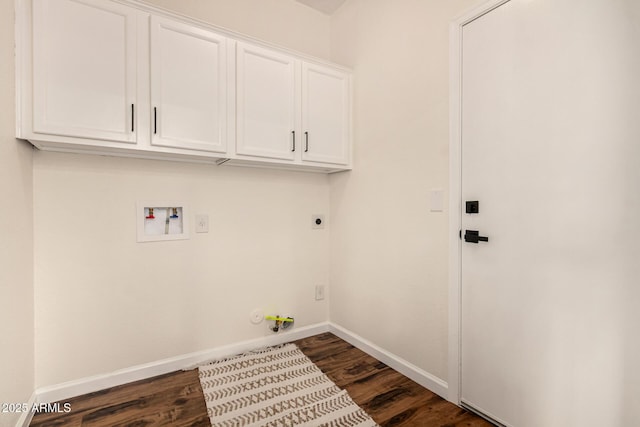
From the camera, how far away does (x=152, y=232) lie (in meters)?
1.96

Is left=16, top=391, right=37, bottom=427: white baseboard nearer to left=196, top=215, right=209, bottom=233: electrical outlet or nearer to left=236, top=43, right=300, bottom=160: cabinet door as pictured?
left=196, top=215, right=209, bottom=233: electrical outlet

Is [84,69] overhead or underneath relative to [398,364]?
overhead

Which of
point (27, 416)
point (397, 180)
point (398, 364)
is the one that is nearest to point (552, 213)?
point (397, 180)

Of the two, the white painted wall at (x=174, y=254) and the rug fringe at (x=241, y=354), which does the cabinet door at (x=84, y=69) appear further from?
the rug fringe at (x=241, y=354)

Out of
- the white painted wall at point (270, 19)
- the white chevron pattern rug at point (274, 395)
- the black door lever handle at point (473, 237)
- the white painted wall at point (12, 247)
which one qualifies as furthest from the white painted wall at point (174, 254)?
the black door lever handle at point (473, 237)

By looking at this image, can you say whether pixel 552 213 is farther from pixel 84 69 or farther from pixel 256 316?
pixel 84 69

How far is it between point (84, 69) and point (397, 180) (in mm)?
1890

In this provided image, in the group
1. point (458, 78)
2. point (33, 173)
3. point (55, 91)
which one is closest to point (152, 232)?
point (33, 173)

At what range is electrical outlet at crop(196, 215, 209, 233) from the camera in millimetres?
2098

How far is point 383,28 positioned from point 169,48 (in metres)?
1.45

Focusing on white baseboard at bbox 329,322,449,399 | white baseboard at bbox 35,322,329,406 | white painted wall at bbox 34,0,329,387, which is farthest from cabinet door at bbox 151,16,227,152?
white baseboard at bbox 329,322,449,399

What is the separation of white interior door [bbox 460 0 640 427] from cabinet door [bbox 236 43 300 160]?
114cm

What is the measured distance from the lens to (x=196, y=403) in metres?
1.67

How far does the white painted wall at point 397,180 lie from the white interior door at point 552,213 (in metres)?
0.17
